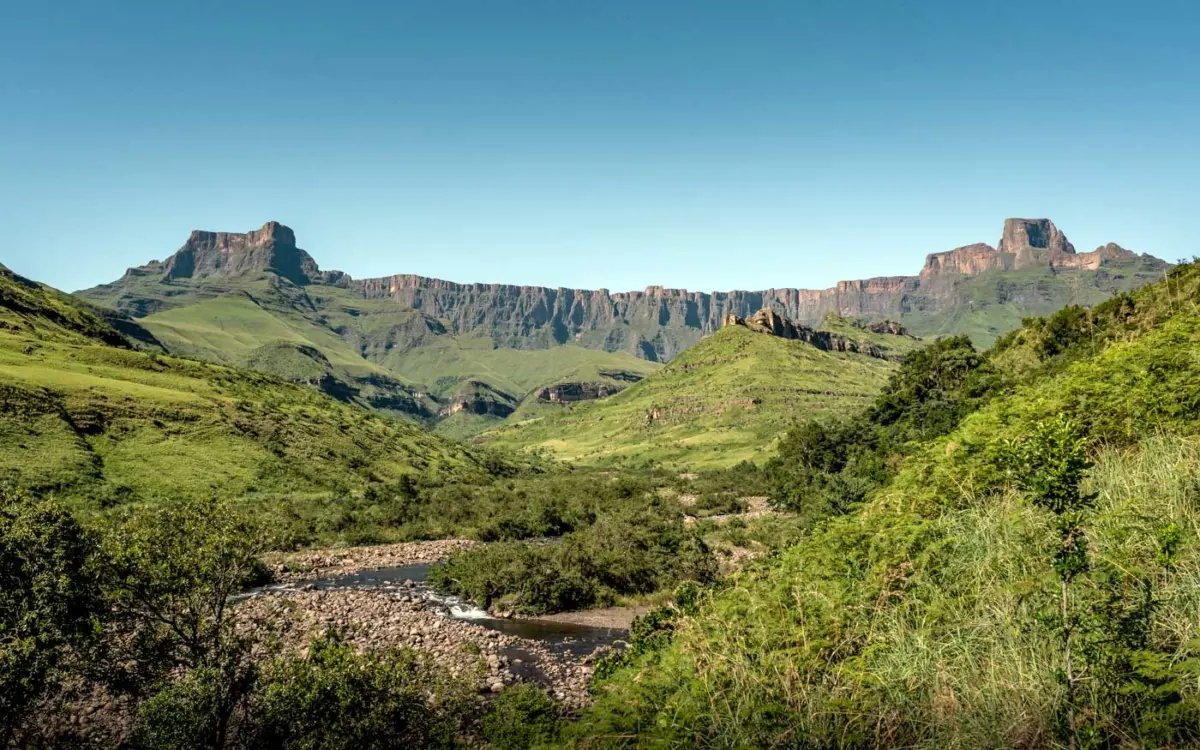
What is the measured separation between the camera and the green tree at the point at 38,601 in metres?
14.5

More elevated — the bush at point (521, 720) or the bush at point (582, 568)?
the bush at point (521, 720)

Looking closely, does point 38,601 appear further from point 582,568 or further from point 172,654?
point 582,568

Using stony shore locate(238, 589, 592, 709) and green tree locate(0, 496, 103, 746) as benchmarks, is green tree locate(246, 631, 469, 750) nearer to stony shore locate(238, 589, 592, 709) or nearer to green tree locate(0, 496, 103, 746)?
green tree locate(0, 496, 103, 746)

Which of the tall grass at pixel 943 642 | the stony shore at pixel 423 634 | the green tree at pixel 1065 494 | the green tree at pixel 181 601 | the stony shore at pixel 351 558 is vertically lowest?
the stony shore at pixel 351 558

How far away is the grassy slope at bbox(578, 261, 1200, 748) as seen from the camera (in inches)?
313

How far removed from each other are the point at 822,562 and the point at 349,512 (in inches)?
2502

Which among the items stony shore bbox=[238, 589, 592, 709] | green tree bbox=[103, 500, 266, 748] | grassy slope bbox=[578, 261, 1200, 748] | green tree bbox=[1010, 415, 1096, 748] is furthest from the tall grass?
stony shore bbox=[238, 589, 592, 709]

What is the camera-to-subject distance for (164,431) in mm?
82312

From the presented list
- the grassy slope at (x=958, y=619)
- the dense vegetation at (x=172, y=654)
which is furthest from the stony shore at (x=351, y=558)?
the grassy slope at (x=958, y=619)

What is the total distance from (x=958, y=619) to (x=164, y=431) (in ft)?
314

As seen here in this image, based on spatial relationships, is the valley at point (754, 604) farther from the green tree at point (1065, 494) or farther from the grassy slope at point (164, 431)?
the grassy slope at point (164, 431)

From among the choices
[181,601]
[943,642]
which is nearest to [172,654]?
[181,601]

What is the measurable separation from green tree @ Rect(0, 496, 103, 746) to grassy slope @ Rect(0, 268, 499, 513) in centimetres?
4906

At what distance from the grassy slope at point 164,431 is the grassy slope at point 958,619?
61680mm
